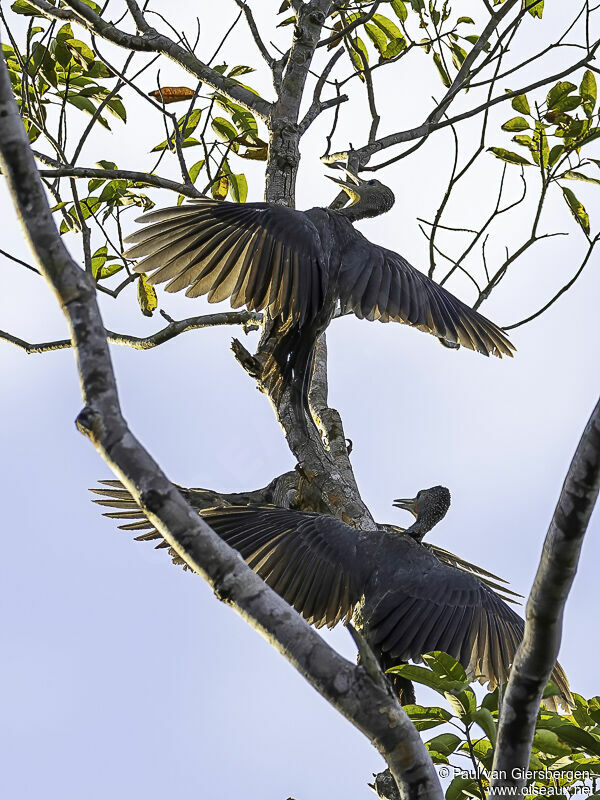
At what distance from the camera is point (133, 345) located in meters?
4.51

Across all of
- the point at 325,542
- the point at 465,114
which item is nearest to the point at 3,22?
the point at 465,114

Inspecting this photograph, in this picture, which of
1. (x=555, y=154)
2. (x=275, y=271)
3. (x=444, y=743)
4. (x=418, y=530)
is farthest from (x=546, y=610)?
(x=555, y=154)

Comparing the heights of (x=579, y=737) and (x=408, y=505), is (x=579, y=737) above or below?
below

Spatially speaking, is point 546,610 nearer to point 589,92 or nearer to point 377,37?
point 589,92

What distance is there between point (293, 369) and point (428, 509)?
0.80 meters

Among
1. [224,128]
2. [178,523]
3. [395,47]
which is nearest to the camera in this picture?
[178,523]

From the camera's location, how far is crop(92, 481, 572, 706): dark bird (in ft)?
11.7

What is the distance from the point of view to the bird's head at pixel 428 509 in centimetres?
412

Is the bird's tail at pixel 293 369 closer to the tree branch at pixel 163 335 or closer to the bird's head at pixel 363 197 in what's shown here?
the tree branch at pixel 163 335

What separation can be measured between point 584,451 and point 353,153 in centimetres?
330

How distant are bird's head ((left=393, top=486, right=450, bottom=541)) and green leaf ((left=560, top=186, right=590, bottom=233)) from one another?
1.45m

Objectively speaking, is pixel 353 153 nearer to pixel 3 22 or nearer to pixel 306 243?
pixel 306 243

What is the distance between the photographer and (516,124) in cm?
463

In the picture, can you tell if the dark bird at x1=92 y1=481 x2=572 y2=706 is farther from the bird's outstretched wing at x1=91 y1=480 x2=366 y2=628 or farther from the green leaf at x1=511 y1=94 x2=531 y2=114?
the green leaf at x1=511 y1=94 x2=531 y2=114
